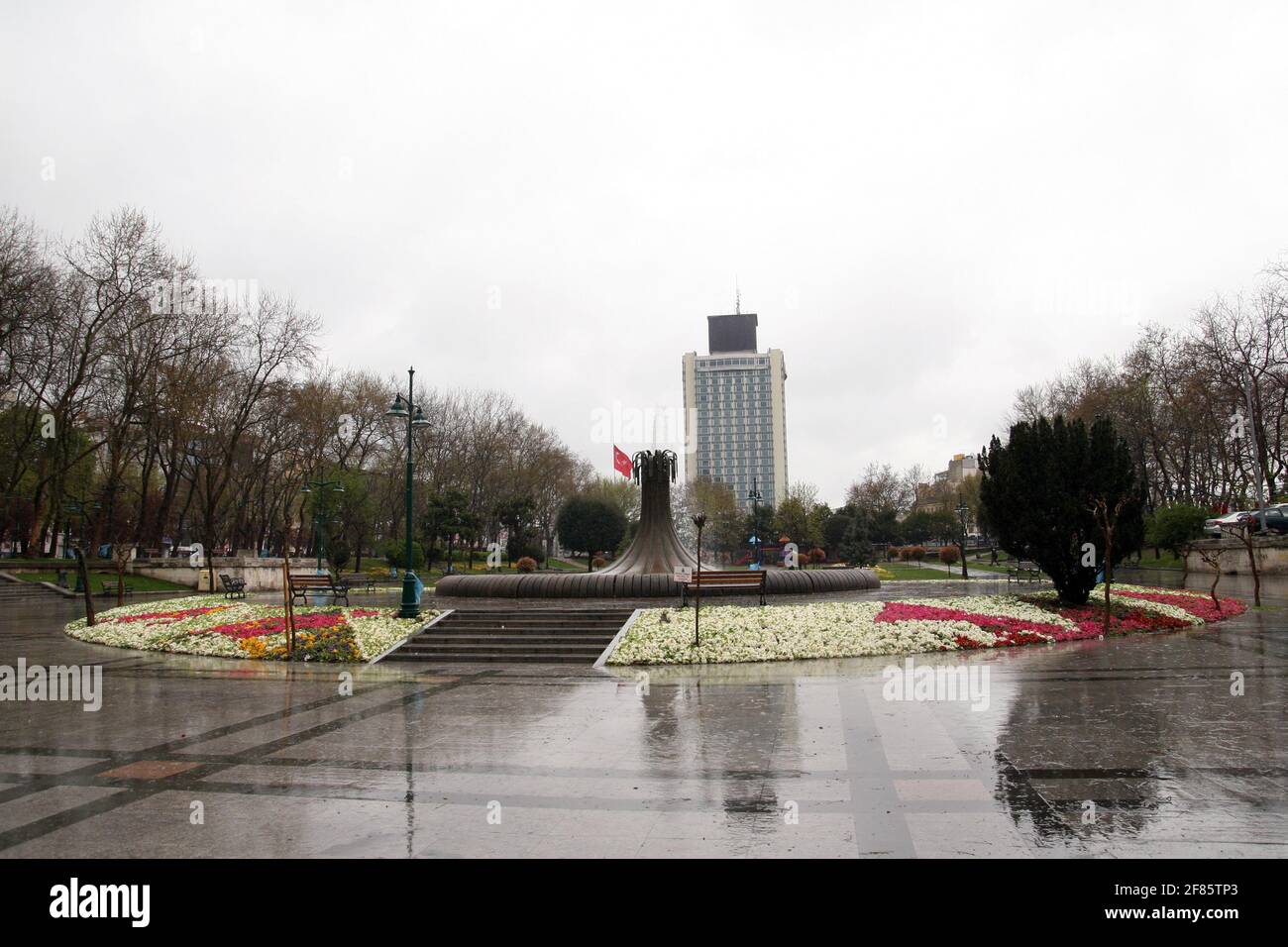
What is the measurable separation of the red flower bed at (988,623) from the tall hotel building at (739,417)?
137958 mm

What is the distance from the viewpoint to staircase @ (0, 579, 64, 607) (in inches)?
1265

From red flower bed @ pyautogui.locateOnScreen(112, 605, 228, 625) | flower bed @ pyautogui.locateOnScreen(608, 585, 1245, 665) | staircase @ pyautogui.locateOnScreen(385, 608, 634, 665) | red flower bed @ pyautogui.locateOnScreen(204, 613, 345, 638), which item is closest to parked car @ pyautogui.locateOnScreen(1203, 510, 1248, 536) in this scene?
flower bed @ pyautogui.locateOnScreen(608, 585, 1245, 665)

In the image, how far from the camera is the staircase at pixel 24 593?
105ft

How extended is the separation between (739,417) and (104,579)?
12871 centimetres

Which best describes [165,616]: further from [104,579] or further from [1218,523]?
[1218,523]

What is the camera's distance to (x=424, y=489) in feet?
184

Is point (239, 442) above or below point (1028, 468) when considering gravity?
above

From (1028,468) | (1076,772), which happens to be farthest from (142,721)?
(1028,468)

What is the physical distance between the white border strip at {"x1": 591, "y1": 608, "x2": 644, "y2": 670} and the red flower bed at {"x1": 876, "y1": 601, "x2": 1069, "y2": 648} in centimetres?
486

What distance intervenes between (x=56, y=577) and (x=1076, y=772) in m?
44.7

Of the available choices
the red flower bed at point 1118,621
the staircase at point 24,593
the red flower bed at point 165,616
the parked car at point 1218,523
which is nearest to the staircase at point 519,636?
the red flower bed at point 165,616

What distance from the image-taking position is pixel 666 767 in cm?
684

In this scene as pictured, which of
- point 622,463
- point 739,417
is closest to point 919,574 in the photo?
point 622,463
